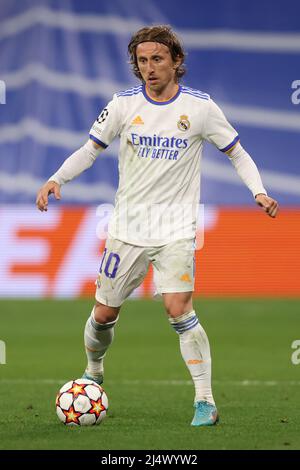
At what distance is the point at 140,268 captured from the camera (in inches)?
294

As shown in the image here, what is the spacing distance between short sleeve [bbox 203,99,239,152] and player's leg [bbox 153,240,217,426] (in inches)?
27.9

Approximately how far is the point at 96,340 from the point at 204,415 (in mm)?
1040

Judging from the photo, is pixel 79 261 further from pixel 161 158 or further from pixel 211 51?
→ pixel 161 158

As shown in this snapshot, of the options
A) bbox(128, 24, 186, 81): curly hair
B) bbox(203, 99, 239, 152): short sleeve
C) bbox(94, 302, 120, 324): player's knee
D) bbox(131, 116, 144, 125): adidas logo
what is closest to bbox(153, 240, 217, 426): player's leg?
bbox(94, 302, 120, 324): player's knee

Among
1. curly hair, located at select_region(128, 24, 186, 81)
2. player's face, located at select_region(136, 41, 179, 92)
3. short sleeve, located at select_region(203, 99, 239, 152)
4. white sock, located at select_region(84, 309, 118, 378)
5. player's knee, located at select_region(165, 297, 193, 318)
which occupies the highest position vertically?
curly hair, located at select_region(128, 24, 186, 81)

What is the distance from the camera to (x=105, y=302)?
750 centimetres

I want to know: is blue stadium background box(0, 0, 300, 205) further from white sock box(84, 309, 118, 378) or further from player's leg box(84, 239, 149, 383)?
player's leg box(84, 239, 149, 383)

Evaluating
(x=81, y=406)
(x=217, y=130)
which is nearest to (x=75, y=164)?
(x=217, y=130)

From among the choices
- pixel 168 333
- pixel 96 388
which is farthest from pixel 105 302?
pixel 168 333

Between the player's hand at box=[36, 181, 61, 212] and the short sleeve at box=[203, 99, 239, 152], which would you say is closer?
the player's hand at box=[36, 181, 61, 212]

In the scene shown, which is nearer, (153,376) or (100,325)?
(100,325)

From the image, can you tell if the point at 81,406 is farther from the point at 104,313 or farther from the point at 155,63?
the point at 155,63

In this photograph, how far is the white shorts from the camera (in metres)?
7.20

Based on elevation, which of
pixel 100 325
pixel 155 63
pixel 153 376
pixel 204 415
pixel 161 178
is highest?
pixel 155 63
